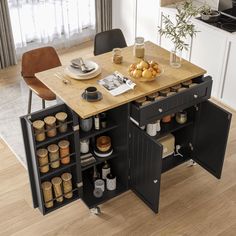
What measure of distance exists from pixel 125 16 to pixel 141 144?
265 cm

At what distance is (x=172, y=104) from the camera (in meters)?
3.20

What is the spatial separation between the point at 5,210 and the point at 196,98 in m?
1.65

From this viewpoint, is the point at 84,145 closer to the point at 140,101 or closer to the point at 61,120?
the point at 61,120

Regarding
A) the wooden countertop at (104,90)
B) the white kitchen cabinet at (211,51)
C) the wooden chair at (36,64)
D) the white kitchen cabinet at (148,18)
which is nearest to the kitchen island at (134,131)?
the wooden countertop at (104,90)

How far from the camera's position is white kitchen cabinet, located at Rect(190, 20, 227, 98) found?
4.36m

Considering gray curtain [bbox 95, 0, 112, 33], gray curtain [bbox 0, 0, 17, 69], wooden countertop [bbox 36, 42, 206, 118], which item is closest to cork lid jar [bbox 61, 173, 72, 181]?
wooden countertop [bbox 36, 42, 206, 118]

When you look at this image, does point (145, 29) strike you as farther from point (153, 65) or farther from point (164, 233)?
point (164, 233)

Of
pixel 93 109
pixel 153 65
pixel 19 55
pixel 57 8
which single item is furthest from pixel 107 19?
pixel 93 109

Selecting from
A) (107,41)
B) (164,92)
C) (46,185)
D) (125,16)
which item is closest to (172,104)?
(164,92)

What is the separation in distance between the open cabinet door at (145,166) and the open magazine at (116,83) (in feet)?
0.87

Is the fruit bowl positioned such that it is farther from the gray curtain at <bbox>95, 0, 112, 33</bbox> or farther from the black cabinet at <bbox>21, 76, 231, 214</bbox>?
the gray curtain at <bbox>95, 0, 112, 33</bbox>

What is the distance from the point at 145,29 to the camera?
521 cm

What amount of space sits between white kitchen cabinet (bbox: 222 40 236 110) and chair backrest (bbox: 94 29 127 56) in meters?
1.06

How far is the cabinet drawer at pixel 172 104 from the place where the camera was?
3068 millimetres
